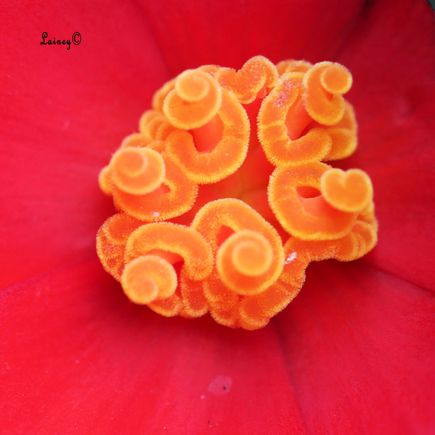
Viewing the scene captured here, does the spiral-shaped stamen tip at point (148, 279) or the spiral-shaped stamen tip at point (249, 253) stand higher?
the spiral-shaped stamen tip at point (249, 253)

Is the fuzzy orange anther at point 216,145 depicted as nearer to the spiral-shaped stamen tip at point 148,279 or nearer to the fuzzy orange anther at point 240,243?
the fuzzy orange anther at point 240,243

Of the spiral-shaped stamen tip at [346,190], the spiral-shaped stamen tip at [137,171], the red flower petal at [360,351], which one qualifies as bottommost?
the red flower petal at [360,351]

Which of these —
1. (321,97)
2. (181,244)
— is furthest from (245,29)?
(181,244)

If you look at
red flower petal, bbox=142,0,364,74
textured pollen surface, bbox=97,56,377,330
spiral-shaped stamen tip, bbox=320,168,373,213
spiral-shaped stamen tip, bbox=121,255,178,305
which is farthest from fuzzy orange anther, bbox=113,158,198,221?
red flower petal, bbox=142,0,364,74

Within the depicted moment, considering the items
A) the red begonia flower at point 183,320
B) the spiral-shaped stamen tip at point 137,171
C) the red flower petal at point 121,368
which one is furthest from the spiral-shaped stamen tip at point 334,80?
the red flower petal at point 121,368

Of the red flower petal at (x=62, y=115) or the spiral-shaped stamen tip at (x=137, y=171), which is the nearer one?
the spiral-shaped stamen tip at (x=137, y=171)

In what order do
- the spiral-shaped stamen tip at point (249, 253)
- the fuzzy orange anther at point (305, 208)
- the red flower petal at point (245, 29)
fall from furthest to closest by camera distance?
the red flower petal at point (245, 29)
the fuzzy orange anther at point (305, 208)
the spiral-shaped stamen tip at point (249, 253)

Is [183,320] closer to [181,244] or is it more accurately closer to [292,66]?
[181,244]

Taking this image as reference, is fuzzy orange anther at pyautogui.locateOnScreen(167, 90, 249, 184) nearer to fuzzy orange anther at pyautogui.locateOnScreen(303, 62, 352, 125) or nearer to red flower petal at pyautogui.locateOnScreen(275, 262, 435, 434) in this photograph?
fuzzy orange anther at pyautogui.locateOnScreen(303, 62, 352, 125)
